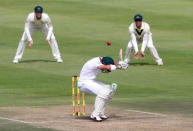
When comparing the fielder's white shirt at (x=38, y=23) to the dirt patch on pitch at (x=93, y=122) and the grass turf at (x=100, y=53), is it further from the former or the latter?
the dirt patch on pitch at (x=93, y=122)

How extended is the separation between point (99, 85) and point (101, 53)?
1254cm

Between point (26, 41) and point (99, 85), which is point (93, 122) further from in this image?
point (26, 41)

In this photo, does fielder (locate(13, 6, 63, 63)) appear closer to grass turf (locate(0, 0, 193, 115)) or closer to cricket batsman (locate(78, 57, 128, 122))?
grass turf (locate(0, 0, 193, 115))

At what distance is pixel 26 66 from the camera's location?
25.2 meters

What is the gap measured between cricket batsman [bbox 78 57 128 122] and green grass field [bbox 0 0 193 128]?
225 cm

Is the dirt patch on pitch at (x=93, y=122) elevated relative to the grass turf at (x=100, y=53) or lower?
elevated

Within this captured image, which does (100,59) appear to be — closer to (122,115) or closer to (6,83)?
(122,115)

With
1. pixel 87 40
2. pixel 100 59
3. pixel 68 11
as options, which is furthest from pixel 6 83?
pixel 68 11

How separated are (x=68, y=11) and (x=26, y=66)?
13.8 meters

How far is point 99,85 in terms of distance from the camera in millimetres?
15641

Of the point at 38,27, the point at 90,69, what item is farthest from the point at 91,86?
the point at 38,27

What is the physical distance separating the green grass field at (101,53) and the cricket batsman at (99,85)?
2252 mm

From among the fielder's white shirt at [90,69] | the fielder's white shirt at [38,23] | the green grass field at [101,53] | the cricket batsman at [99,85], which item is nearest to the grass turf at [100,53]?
the green grass field at [101,53]

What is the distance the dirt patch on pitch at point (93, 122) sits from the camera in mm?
14605
